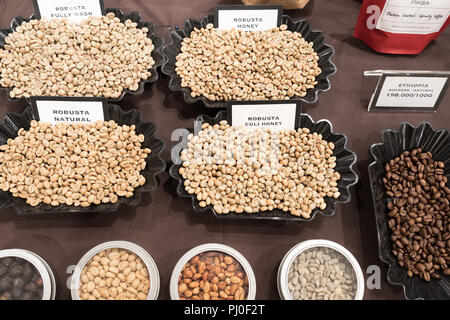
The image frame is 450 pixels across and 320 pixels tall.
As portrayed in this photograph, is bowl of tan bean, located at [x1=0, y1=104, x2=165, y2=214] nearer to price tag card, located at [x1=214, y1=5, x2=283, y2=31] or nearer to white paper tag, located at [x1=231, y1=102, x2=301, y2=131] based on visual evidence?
white paper tag, located at [x1=231, y1=102, x2=301, y2=131]

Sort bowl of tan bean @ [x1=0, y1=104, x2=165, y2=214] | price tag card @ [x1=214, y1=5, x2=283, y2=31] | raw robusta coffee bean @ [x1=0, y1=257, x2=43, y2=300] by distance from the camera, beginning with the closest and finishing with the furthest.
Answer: raw robusta coffee bean @ [x1=0, y1=257, x2=43, y2=300] → bowl of tan bean @ [x1=0, y1=104, x2=165, y2=214] → price tag card @ [x1=214, y1=5, x2=283, y2=31]

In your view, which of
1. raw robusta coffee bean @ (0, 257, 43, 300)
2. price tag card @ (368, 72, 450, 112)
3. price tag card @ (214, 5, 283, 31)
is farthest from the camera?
price tag card @ (214, 5, 283, 31)

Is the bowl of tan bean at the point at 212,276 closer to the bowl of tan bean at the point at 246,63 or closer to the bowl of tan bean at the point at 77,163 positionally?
the bowl of tan bean at the point at 77,163

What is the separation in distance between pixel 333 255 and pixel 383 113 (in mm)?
600

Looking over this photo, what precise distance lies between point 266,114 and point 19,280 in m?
0.78

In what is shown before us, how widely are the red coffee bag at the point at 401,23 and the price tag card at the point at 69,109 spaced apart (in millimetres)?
966

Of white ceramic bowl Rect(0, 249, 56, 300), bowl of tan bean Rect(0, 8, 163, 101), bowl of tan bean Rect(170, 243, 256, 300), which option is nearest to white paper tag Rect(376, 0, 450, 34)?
bowl of tan bean Rect(0, 8, 163, 101)

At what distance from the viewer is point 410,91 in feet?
3.92

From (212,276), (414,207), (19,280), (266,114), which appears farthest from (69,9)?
(414,207)

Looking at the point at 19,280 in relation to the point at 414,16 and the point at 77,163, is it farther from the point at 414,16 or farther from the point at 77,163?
the point at 414,16

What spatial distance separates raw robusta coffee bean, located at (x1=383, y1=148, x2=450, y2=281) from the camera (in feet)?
3.13

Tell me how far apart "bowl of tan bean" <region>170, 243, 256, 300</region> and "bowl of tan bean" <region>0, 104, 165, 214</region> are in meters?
0.23

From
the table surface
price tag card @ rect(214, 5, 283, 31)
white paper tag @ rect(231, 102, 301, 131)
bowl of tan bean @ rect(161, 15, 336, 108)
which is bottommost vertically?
the table surface

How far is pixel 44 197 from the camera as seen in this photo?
3.25 ft
